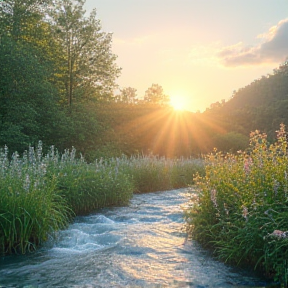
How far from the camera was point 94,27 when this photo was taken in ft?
111

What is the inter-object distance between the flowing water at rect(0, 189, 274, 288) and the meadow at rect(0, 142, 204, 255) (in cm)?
39

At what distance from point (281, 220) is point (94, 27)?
3142 centimetres

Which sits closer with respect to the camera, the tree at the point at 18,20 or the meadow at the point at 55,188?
the meadow at the point at 55,188

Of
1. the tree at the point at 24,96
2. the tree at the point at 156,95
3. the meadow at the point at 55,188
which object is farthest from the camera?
the tree at the point at 156,95

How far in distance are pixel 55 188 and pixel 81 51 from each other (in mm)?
25670

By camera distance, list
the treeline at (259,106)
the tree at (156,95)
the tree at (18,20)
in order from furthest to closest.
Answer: the tree at (156,95) → the treeline at (259,106) → the tree at (18,20)

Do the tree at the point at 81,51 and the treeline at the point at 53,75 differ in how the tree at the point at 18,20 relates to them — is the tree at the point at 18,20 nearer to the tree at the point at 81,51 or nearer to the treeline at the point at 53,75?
the treeline at the point at 53,75

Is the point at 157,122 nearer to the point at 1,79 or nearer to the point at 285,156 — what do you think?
the point at 1,79

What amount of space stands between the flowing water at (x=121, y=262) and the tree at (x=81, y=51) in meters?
24.6

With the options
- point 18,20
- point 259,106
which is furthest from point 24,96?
point 259,106

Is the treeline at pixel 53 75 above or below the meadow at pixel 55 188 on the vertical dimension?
above

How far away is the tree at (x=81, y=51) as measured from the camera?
32188 mm

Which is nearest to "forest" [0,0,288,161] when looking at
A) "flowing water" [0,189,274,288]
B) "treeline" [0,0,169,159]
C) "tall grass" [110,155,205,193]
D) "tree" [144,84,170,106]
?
"treeline" [0,0,169,159]

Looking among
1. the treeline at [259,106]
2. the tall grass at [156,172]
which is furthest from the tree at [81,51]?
the treeline at [259,106]
